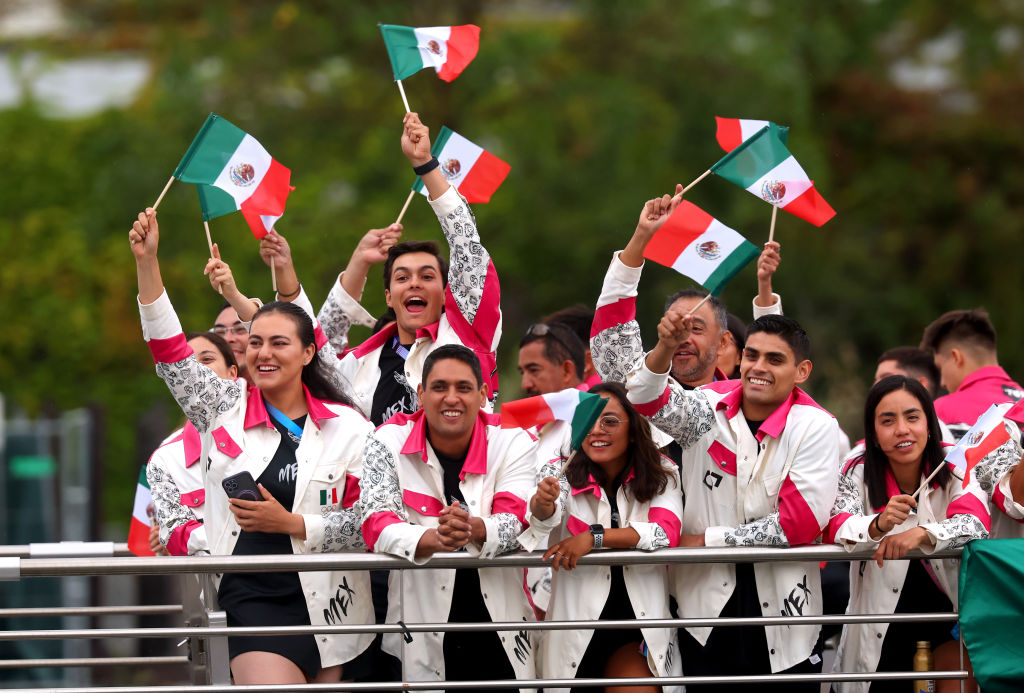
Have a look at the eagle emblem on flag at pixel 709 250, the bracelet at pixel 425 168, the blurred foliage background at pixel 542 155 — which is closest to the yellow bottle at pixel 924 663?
the eagle emblem on flag at pixel 709 250

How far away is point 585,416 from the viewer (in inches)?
214

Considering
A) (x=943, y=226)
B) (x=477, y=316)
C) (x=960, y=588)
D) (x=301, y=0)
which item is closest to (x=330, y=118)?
(x=301, y=0)

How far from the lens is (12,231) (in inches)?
776

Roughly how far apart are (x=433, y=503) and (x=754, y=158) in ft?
6.50

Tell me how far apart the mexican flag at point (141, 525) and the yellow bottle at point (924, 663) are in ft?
11.4

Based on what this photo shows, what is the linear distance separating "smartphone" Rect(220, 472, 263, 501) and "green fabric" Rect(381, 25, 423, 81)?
2453mm

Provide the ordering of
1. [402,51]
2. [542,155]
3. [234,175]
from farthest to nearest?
1. [542,155]
2. [402,51]
3. [234,175]

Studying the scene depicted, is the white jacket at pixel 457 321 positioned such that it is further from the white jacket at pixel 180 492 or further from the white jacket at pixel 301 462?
the white jacket at pixel 180 492

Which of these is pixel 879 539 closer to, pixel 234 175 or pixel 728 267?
pixel 728 267

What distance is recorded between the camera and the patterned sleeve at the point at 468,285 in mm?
Answer: 6230

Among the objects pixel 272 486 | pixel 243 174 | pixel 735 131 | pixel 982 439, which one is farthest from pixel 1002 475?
pixel 243 174

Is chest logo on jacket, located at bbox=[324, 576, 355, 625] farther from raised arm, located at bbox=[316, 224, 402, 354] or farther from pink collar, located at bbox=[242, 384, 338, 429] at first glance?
raised arm, located at bbox=[316, 224, 402, 354]

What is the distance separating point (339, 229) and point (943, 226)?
8.50 metres

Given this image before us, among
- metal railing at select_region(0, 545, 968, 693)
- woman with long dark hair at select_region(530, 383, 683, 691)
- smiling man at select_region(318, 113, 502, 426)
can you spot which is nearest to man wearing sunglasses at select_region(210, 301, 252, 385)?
smiling man at select_region(318, 113, 502, 426)
